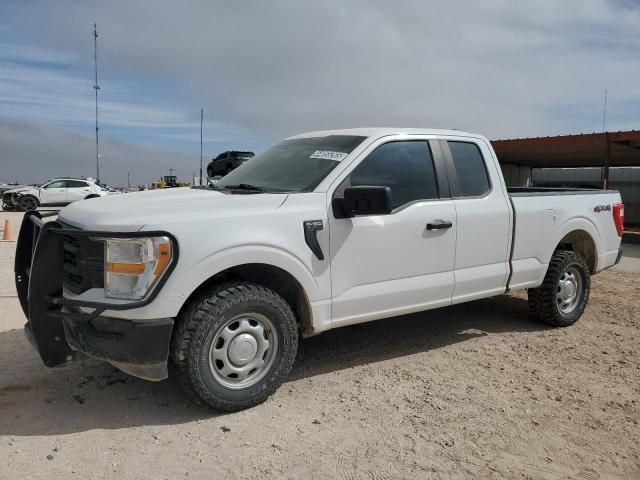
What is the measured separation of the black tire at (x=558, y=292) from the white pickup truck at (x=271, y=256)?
43 cm

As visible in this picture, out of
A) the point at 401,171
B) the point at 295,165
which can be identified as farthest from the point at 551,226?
the point at 295,165

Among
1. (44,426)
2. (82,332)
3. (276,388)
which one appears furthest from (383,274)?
(44,426)

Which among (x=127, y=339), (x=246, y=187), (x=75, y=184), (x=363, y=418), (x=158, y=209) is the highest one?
(x=75, y=184)

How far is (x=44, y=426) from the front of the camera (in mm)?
3344

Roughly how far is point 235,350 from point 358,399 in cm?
95

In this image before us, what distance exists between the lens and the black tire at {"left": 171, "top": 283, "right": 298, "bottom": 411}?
332 centimetres

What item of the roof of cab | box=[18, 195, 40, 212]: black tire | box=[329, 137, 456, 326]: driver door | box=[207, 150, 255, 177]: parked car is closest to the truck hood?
box=[329, 137, 456, 326]: driver door

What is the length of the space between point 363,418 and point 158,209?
185 cm

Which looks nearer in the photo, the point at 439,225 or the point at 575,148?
the point at 439,225

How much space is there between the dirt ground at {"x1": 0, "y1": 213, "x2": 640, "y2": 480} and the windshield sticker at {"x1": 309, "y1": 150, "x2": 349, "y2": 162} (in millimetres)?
1676

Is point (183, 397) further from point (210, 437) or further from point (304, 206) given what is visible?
→ point (304, 206)

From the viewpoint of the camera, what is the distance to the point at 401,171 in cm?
440

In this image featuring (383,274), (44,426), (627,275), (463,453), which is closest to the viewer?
(463,453)

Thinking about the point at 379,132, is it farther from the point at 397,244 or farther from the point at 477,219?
the point at 477,219
